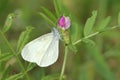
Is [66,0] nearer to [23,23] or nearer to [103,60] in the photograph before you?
[23,23]

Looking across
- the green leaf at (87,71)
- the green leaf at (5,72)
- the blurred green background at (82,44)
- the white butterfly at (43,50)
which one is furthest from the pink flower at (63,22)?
the green leaf at (87,71)

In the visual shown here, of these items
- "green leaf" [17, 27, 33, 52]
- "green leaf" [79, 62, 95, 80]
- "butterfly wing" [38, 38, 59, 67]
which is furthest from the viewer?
"green leaf" [79, 62, 95, 80]

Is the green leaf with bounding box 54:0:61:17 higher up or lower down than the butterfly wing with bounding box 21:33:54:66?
higher up

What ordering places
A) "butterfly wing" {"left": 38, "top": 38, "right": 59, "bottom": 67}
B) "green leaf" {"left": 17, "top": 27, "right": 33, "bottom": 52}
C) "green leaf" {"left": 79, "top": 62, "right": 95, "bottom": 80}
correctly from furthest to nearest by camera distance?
"green leaf" {"left": 79, "top": 62, "right": 95, "bottom": 80}
"green leaf" {"left": 17, "top": 27, "right": 33, "bottom": 52}
"butterfly wing" {"left": 38, "top": 38, "right": 59, "bottom": 67}

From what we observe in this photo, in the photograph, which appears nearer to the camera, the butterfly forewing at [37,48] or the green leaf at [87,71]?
the butterfly forewing at [37,48]

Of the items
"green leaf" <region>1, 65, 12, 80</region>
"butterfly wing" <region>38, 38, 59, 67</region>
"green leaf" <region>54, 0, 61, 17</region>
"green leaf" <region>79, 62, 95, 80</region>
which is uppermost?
"green leaf" <region>54, 0, 61, 17</region>

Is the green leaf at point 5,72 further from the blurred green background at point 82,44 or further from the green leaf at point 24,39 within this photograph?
the blurred green background at point 82,44

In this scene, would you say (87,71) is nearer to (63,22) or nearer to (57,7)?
(57,7)

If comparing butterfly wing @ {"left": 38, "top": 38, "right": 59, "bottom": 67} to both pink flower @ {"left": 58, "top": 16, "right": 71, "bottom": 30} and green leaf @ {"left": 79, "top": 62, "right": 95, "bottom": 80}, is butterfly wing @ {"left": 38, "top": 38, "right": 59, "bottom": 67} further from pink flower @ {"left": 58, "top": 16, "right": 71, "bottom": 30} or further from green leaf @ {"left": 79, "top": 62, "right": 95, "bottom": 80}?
green leaf @ {"left": 79, "top": 62, "right": 95, "bottom": 80}

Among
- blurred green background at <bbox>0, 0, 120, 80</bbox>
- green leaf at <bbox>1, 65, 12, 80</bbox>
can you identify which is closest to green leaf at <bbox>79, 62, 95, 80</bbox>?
blurred green background at <bbox>0, 0, 120, 80</bbox>
